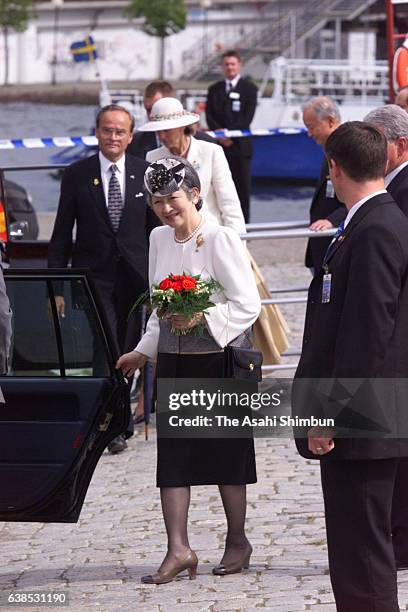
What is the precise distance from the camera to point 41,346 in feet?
20.1

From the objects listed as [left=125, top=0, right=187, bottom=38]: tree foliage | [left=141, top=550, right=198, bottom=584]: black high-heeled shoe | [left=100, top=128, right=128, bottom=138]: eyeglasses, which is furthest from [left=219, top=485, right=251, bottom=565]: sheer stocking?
[left=125, top=0, right=187, bottom=38]: tree foliage

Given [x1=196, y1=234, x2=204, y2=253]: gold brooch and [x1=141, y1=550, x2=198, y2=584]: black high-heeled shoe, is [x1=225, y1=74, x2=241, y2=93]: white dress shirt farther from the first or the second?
[x1=141, y1=550, x2=198, y2=584]: black high-heeled shoe

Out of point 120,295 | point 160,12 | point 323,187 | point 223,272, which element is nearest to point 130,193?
point 120,295

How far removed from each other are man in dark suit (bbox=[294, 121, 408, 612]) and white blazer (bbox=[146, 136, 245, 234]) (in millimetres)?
3728

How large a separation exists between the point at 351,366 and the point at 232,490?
1.69 meters

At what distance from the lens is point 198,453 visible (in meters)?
5.84

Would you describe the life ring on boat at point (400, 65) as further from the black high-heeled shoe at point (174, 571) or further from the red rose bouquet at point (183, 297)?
the black high-heeled shoe at point (174, 571)

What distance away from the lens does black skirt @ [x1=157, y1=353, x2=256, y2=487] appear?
581cm

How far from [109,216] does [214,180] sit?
0.64m

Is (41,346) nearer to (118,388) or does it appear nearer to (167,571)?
(118,388)

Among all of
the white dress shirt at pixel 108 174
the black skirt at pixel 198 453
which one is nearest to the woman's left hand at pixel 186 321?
the black skirt at pixel 198 453

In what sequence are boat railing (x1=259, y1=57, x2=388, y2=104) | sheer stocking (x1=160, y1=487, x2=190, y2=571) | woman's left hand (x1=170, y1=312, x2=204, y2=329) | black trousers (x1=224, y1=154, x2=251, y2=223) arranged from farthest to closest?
boat railing (x1=259, y1=57, x2=388, y2=104)
black trousers (x1=224, y1=154, x2=251, y2=223)
sheer stocking (x1=160, y1=487, x2=190, y2=571)
woman's left hand (x1=170, y1=312, x2=204, y2=329)

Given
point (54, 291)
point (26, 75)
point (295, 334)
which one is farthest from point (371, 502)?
point (26, 75)

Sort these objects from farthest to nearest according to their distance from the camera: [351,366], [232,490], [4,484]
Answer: [232,490] → [4,484] → [351,366]
